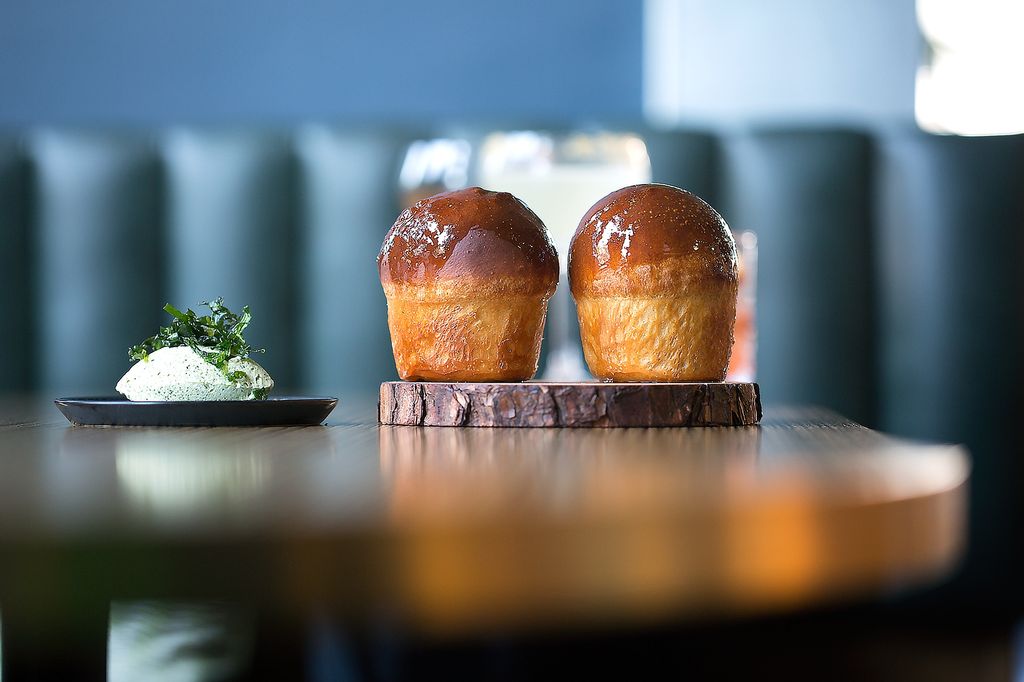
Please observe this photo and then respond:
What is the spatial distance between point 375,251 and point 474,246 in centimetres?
106

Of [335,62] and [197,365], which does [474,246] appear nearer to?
[197,365]

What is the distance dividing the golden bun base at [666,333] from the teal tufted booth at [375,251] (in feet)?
3.39

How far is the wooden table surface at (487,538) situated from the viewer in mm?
243

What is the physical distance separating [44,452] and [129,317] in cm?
136

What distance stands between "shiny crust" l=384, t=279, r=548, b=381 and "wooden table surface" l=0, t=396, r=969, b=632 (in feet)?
1.10

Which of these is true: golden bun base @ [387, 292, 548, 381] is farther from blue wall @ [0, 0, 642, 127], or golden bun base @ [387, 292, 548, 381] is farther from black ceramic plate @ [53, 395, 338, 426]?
blue wall @ [0, 0, 642, 127]

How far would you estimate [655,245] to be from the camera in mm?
712

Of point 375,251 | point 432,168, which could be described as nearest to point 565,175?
point 432,168

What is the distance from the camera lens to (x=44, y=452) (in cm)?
47

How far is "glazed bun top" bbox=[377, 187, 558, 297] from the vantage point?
0.71 meters

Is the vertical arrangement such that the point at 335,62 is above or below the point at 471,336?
above

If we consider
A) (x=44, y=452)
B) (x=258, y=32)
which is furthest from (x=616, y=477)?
(x=258, y=32)

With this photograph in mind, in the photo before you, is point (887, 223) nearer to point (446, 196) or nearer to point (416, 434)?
point (446, 196)

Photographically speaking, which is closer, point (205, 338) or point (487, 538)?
point (487, 538)
